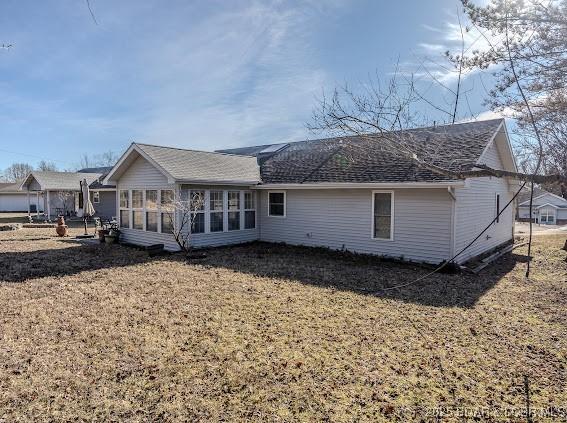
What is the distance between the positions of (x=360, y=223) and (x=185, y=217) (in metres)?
6.24

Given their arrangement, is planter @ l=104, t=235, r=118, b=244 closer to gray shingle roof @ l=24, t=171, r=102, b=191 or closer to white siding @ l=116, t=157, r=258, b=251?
white siding @ l=116, t=157, r=258, b=251

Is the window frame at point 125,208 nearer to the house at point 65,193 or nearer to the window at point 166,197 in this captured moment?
the window at point 166,197

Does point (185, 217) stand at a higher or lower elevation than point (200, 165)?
lower

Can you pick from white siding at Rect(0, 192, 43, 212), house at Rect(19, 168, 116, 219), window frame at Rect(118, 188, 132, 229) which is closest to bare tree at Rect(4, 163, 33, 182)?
white siding at Rect(0, 192, 43, 212)

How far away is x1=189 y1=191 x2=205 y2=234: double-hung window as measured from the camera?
1248 cm

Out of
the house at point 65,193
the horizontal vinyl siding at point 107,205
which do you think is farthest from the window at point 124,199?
the horizontal vinyl siding at point 107,205

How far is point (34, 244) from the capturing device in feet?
47.8

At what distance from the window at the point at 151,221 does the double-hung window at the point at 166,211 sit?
486 mm

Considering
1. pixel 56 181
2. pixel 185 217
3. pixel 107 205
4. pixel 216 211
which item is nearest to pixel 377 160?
pixel 216 211

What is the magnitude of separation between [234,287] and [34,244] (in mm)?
11398

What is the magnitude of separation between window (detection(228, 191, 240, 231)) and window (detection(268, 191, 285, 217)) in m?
1.41

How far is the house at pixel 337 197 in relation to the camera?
34.7ft

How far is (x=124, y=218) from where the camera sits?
14.8m

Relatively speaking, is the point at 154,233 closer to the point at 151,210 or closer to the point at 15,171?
the point at 151,210
